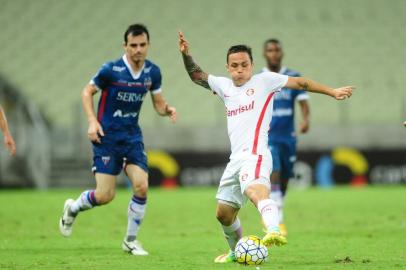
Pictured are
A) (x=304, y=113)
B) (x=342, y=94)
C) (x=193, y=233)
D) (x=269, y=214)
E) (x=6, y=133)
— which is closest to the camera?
(x=269, y=214)

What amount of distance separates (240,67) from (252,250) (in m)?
1.75

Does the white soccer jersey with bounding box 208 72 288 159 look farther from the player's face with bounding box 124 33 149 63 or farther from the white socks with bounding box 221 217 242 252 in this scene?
the player's face with bounding box 124 33 149 63

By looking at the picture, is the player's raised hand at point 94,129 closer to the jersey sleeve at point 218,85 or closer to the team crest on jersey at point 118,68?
the team crest on jersey at point 118,68

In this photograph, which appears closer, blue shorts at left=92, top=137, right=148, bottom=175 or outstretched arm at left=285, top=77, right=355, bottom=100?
outstretched arm at left=285, top=77, right=355, bottom=100

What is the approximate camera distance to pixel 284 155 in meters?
12.7

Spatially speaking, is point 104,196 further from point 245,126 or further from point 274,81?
point 274,81

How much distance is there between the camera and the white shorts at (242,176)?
309 inches

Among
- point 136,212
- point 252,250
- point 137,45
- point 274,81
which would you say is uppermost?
point 137,45

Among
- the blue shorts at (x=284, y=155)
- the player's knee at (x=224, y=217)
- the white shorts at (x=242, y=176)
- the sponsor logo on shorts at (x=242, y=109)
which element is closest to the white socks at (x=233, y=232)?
the player's knee at (x=224, y=217)

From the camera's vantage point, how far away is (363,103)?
26438 millimetres

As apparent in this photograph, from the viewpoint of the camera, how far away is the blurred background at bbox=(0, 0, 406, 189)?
2412 centimetres

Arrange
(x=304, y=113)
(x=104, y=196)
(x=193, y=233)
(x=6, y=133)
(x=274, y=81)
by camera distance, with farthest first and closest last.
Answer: (x=304, y=113) → (x=193, y=233) → (x=104, y=196) → (x=6, y=133) → (x=274, y=81)

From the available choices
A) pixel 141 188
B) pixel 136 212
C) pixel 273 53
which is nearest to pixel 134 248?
pixel 136 212

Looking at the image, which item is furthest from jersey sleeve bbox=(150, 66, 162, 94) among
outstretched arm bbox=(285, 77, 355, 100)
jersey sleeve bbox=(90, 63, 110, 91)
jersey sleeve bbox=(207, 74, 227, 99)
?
outstretched arm bbox=(285, 77, 355, 100)
